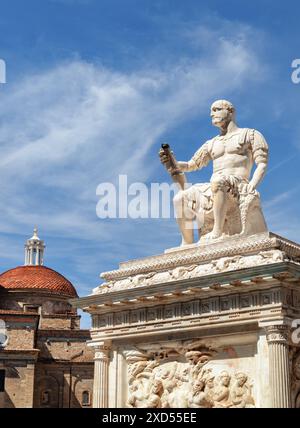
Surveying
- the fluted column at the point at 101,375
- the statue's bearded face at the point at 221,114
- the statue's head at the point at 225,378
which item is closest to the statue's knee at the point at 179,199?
the statue's bearded face at the point at 221,114

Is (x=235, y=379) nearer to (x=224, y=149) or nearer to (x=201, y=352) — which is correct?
(x=201, y=352)

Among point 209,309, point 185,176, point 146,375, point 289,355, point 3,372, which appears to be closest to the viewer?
point 289,355

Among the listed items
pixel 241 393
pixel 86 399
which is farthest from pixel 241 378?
pixel 86 399

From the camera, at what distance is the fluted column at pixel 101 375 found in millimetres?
15344

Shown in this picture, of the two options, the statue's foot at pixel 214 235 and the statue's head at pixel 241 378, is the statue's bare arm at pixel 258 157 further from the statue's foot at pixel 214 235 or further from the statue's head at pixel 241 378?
the statue's head at pixel 241 378

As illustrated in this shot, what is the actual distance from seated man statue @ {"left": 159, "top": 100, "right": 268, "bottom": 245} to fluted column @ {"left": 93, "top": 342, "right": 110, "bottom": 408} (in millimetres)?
2695

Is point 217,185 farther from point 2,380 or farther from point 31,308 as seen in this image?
point 31,308

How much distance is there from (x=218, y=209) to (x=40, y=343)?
3376 centimetres

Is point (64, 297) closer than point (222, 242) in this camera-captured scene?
No

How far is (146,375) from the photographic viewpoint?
15.0 metres

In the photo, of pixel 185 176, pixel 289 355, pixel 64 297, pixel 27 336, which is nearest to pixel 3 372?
pixel 27 336

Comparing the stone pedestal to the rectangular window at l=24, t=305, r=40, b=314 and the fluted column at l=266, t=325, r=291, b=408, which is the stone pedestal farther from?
the rectangular window at l=24, t=305, r=40, b=314

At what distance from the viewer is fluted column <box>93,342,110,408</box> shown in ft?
50.3

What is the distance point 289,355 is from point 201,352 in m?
1.73
